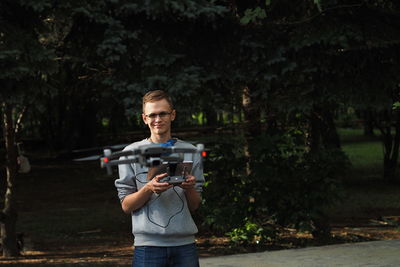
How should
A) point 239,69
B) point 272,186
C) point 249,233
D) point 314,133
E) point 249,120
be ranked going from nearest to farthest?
point 239,69 → point 249,233 → point 272,186 → point 249,120 → point 314,133

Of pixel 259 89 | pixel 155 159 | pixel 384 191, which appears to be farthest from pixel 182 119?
pixel 384 191

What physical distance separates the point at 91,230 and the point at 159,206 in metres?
10.8

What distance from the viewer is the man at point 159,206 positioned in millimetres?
3273

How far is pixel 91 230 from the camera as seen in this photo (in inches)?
544

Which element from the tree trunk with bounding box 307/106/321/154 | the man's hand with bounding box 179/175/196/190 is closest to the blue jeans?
the man's hand with bounding box 179/175/196/190

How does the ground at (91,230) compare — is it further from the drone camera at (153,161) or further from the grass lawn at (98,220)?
the drone camera at (153,161)

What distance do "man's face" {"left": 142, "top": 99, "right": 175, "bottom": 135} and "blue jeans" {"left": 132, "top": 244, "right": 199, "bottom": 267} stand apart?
1.76ft

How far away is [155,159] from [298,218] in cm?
750

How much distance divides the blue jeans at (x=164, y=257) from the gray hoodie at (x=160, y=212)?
28mm

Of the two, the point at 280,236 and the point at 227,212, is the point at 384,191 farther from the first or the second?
the point at 227,212

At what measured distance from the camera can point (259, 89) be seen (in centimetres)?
891

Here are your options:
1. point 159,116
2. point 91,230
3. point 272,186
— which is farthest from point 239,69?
point 91,230

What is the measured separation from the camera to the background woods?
27.8 feet

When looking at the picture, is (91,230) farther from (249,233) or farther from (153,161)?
(153,161)
